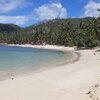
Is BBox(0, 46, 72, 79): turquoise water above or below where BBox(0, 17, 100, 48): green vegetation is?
below

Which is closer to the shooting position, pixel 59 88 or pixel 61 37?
pixel 59 88

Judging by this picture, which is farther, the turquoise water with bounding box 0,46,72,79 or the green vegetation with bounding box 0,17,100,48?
the green vegetation with bounding box 0,17,100,48

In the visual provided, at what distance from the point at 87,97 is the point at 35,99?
9.03ft

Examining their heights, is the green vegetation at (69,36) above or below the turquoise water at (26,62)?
above

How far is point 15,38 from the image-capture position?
544 feet

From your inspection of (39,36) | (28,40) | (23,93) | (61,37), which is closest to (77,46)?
(61,37)

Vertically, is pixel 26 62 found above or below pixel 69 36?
below

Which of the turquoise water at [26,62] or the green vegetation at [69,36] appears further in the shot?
the green vegetation at [69,36]

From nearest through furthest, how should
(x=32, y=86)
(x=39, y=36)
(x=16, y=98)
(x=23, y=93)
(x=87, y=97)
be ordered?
1. (x=87, y=97)
2. (x=16, y=98)
3. (x=23, y=93)
4. (x=32, y=86)
5. (x=39, y=36)

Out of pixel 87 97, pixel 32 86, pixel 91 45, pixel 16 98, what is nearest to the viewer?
pixel 87 97

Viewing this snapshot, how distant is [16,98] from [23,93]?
1.10m

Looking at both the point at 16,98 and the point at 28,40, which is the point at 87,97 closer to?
the point at 16,98

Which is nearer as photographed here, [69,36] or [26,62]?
[26,62]

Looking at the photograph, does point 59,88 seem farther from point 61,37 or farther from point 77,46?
point 61,37
